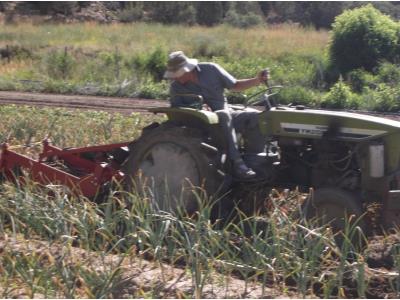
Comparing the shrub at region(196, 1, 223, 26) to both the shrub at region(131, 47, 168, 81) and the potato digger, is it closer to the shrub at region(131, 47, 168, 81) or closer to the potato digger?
the shrub at region(131, 47, 168, 81)

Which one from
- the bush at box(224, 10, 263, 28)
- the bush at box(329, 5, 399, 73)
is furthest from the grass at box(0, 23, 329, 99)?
the bush at box(224, 10, 263, 28)

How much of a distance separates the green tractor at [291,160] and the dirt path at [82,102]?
920 centimetres

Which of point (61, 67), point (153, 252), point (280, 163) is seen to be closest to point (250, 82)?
point (280, 163)

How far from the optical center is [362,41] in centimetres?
2147

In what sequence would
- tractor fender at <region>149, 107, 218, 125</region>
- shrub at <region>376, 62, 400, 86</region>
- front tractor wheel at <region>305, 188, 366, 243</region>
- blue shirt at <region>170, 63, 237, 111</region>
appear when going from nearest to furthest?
front tractor wheel at <region>305, 188, 366, 243</region> → tractor fender at <region>149, 107, 218, 125</region> → blue shirt at <region>170, 63, 237, 111</region> → shrub at <region>376, 62, 400, 86</region>

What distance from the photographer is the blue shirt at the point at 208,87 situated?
7.01 meters

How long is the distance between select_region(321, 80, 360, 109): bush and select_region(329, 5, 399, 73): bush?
12.6 feet

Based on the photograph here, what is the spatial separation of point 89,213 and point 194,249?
3.54 feet

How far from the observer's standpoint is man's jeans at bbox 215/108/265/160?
6758 millimetres

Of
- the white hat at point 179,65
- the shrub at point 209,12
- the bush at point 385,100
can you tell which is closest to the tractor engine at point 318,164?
the white hat at point 179,65

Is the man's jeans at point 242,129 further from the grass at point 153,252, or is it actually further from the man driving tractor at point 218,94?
the grass at point 153,252

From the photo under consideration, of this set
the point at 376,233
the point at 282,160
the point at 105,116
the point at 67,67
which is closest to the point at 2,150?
the point at 282,160

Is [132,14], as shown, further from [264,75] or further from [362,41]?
[264,75]

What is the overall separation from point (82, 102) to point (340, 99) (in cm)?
→ 580
